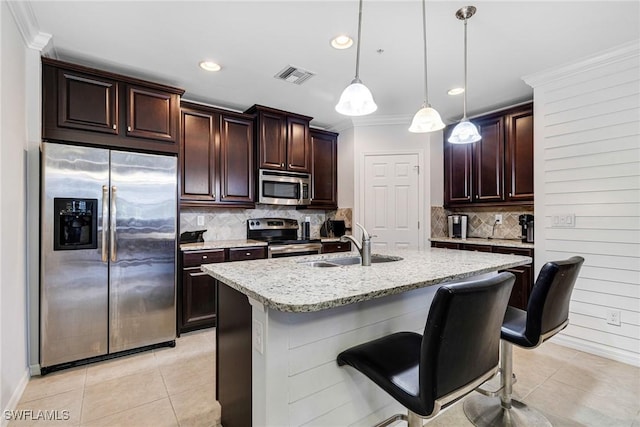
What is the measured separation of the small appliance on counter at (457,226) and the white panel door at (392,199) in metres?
0.49

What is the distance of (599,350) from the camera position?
2.68 meters

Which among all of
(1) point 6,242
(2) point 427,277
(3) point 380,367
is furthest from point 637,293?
(1) point 6,242

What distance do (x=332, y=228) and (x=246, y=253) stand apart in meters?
1.55

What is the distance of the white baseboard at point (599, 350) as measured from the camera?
252 cm

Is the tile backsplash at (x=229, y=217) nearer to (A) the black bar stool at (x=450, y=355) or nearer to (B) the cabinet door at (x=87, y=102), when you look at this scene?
(B) the cabinet door at (x=87, y=102)

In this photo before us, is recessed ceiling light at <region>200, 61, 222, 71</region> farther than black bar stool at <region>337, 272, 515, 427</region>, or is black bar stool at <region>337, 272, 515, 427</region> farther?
recessed ceiling light at <region>200, 61, 222, 71</region>

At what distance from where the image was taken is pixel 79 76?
2562 millimetres

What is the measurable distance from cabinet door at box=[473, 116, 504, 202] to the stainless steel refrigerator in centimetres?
349

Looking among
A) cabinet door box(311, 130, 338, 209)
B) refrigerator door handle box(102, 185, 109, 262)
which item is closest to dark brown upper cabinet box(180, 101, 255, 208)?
refrigerator door handle box(102, 185, 109, 262)

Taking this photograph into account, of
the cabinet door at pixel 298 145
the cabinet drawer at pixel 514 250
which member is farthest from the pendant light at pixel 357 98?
the cabinet drawer at pixel 514 250

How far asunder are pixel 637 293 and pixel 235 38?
3.72m

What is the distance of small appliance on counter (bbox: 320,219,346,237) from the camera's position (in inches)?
177

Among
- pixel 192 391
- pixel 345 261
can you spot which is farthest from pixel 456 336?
pixel 192 391

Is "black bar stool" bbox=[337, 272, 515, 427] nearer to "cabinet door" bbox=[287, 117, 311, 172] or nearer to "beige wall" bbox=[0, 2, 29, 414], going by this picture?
"beige wall" bbox=[0, 2, 29, 414]
